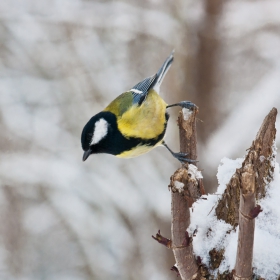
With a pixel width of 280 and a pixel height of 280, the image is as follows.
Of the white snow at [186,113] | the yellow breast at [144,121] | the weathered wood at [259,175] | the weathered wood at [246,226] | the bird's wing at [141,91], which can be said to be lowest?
the weathered wood at [246,226]

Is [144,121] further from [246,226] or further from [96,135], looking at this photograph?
[246,226]

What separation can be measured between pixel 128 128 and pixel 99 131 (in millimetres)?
126

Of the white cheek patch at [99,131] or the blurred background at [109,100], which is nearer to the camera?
the white cheek patch at [99,131]

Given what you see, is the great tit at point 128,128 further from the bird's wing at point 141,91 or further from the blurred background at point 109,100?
the blurred background at point 109,100

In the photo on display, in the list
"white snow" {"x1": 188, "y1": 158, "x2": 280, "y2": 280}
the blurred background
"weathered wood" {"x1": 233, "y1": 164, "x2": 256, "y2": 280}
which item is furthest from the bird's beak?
the blurred background

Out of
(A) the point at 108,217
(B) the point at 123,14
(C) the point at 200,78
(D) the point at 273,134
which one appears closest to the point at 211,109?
(C) the point at 200,78

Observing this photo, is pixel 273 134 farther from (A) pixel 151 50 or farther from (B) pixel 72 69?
(B) pixel 72 69

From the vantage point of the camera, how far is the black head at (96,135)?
5.08 ft

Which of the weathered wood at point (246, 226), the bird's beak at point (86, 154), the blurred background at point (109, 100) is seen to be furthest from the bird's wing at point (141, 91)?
the blurred background at point (109, 100)

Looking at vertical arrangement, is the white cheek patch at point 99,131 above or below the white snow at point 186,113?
above

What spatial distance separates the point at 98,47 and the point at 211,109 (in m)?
1.16

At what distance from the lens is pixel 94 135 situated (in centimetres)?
156

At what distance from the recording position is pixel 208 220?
116 centimetres

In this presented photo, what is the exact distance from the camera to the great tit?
1.58 metres
